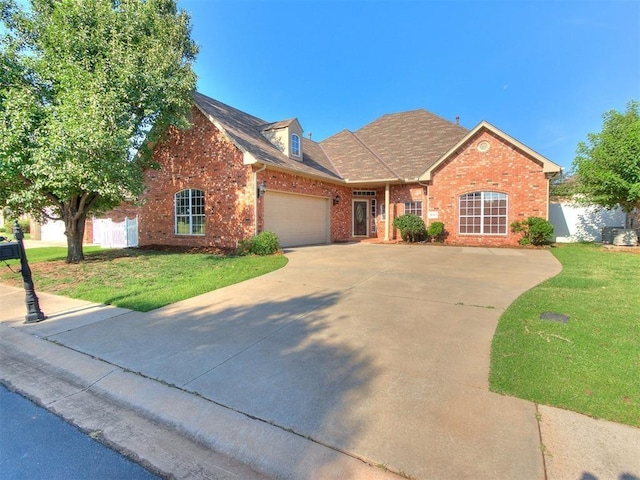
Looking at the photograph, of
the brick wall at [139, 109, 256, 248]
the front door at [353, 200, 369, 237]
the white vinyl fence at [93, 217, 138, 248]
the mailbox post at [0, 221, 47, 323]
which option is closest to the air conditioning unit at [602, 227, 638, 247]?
the front door at [353, 200, 369, 237]

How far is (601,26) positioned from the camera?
35.1 feet

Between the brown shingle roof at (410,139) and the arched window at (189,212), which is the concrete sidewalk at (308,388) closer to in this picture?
the arched window at (189,212)

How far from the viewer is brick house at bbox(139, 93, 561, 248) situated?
13039 mm

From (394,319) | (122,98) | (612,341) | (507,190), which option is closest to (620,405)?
(612,341)

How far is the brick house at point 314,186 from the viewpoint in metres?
13.0

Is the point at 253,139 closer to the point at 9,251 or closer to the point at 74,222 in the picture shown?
the point at 74,222

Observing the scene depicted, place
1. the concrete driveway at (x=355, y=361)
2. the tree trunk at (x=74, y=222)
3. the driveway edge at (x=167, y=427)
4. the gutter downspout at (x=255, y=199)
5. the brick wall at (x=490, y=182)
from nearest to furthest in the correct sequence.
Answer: the driveway edge at (x=167, y=427), the concrete driveway at (x=355, y=361), the tree trunk at (x=74, y=222), the gutter downspout at (x=255, y=199), the brick wall at (x=490, y=182)

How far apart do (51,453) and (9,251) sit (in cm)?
366

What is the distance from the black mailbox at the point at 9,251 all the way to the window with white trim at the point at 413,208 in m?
16.4

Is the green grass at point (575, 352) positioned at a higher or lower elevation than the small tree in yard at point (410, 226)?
lower

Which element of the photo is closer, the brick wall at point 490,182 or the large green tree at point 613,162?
the large green tree at point 613,162

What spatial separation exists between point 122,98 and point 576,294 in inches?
472

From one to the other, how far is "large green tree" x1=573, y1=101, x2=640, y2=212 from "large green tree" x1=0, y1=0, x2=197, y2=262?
16.3m

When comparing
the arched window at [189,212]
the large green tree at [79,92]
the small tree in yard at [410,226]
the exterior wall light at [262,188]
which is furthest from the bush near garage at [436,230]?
the large green tree at [79,92]
